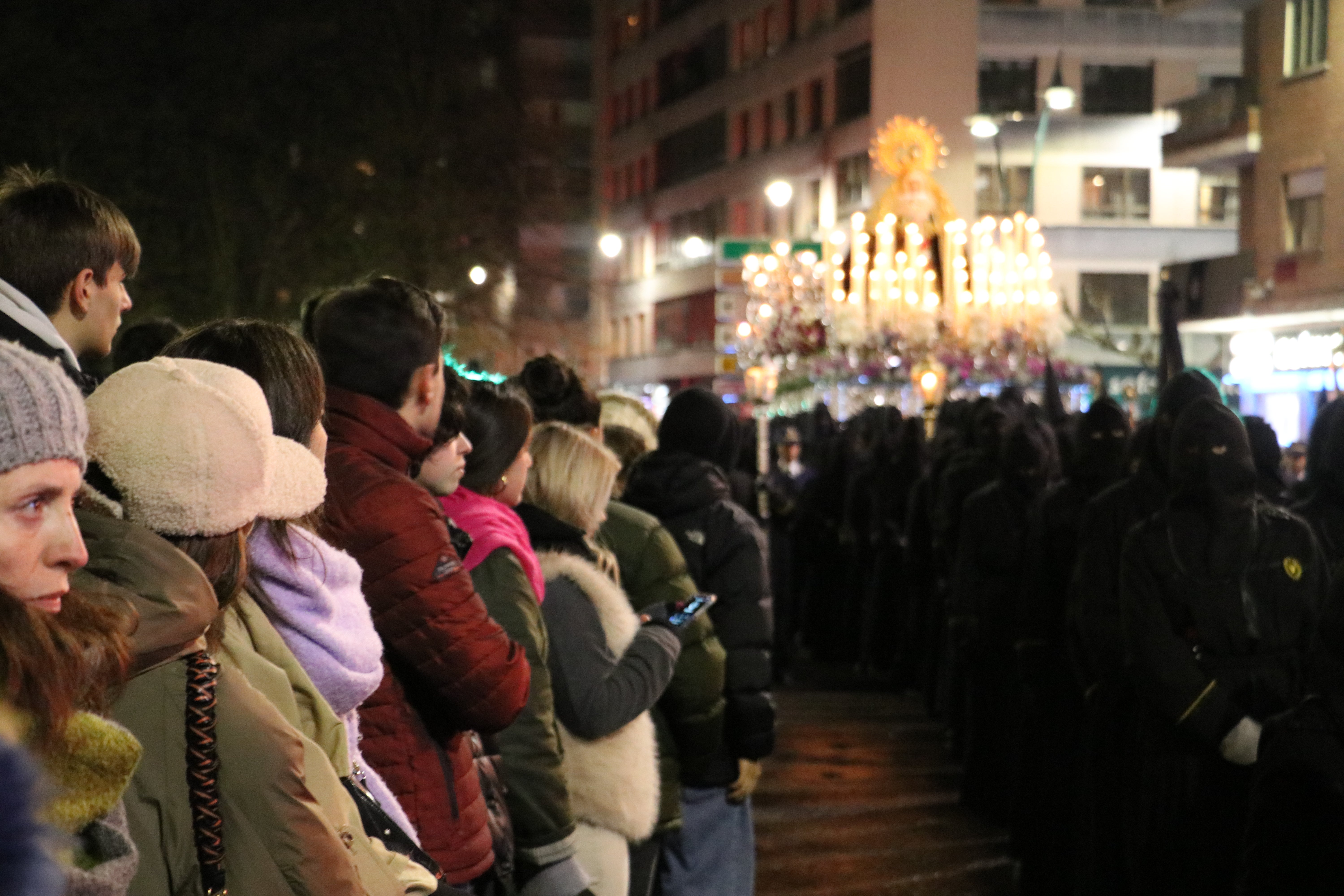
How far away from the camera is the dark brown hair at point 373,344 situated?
4168 mm

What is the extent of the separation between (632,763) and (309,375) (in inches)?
91.1

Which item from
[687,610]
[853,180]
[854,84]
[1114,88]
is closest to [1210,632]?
[687,610]

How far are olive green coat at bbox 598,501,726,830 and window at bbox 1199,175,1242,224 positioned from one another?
49890 millimetres

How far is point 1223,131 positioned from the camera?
33188 mm

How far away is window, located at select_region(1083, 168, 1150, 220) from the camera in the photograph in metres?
53.7

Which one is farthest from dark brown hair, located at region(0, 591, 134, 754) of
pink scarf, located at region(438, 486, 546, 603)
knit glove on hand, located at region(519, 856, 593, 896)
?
knit glove on hand, located at region(519, 856, 593, 896)

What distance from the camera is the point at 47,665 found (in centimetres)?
205

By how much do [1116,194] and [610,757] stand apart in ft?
167

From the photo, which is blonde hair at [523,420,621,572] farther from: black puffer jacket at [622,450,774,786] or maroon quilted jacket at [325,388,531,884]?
black puffer jacket at [622,450,774,786]

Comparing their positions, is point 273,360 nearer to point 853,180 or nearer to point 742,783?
point 742,783

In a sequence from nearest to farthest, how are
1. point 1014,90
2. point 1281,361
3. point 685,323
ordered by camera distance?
point 1281,361, point 1014,90, point 685,323

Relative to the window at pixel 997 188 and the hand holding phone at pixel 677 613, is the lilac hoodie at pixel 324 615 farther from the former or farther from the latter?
the window at pixel 997 188

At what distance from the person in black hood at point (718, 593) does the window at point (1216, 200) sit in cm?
4867

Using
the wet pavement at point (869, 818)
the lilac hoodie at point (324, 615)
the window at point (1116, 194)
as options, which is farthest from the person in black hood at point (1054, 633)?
the window at point (1116, 194)
